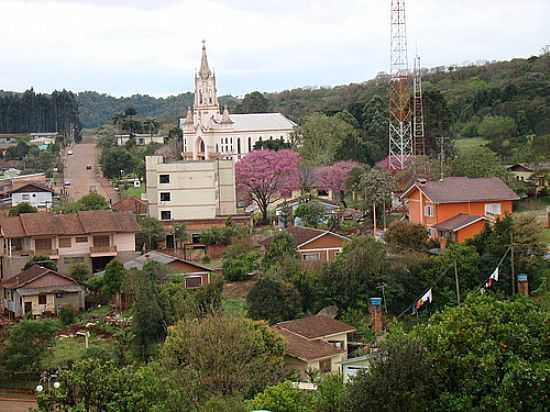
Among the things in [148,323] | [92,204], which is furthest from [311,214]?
[148,323]

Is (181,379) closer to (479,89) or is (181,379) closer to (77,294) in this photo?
(77,294)

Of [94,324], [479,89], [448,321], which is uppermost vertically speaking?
[479,89]

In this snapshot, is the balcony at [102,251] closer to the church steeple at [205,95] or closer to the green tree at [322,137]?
the green tree at [322,137]

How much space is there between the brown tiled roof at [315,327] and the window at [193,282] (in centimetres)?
521

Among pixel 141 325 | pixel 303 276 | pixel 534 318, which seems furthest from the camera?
pixel 303 276

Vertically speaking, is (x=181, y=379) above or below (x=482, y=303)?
below

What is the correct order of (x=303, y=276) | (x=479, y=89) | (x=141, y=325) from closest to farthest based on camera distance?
(x=141, y=325)
(x=303, y=276)
(x=479, y=89)

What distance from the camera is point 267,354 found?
17453 millimetres

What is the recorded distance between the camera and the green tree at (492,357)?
1234 centimetres

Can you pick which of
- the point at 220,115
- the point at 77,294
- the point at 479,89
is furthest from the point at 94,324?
the point at 479,89

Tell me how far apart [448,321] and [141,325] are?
866cm

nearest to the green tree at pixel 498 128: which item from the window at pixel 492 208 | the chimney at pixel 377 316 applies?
the window at pixel 492 208

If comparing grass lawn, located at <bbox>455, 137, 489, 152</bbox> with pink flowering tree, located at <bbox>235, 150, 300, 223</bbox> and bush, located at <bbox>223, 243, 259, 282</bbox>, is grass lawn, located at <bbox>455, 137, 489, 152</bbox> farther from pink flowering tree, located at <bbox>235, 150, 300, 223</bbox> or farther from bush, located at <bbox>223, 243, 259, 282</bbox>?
bush, located at <bbox>223, 243, 259, 282</bbox>

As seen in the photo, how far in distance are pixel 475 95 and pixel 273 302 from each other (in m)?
37.3
